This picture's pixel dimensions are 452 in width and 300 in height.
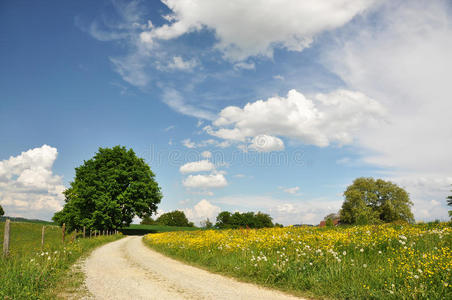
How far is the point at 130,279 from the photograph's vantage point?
357 inches

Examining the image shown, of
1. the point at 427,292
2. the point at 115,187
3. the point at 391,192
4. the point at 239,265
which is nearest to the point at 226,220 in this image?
the point at 115,187

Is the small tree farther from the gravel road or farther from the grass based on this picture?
the gravel road

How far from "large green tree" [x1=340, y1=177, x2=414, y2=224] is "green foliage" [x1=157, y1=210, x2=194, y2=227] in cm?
8338

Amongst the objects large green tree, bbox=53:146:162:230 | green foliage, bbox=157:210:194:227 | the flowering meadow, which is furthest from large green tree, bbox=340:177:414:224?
green foliage, bbox=157:210:194:227

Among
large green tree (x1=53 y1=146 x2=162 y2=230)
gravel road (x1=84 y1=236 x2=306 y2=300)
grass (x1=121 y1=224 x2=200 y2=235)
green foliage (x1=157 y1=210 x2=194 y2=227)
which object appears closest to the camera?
gravel road (x1=84 y1=236 x2=306 y2=300)

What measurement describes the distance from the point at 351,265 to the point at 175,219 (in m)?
127

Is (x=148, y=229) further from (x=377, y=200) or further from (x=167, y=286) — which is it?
(x=167, y=286)

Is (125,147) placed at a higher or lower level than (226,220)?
higher

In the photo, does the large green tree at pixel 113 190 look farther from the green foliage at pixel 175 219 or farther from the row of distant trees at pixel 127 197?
the green foliage at pixel 175 219

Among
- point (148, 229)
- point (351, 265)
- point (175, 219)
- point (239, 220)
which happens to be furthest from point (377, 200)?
point (175, 219)

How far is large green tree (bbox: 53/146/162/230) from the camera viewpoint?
134 feet

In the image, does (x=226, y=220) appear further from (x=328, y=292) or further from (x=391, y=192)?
(x=328, y=292)

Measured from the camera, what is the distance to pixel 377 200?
190 feet

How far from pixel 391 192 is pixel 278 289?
59.9 m
